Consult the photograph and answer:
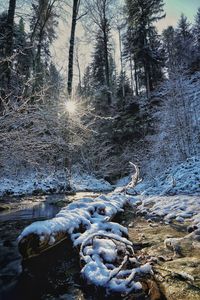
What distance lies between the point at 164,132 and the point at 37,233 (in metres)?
20.5

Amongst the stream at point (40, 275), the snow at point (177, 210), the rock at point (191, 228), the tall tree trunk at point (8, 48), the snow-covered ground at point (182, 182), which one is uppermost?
the tall tree trunk at point (8, 48)

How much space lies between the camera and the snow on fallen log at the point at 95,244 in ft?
12.7

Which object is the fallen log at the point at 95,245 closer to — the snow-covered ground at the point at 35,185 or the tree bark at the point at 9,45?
the tree bark at the point at 9,45

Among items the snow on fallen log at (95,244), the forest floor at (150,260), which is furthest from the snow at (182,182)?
the snow on fallen log at (95,244)

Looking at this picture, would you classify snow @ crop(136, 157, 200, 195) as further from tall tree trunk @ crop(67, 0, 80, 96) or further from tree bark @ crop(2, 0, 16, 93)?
tree bark @ crop(2, 0, 16, 93)

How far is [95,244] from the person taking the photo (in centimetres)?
496

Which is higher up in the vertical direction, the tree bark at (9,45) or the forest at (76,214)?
the tree bark at (9,45)

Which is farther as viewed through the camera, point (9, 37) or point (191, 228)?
point (9, 37)

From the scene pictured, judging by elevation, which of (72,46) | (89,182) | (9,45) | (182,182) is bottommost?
(182,182)

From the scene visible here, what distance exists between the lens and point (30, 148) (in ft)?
21.5

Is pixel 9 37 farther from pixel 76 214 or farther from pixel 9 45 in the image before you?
pixel 76 214

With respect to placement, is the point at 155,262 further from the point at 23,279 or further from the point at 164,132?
the point at 164,132

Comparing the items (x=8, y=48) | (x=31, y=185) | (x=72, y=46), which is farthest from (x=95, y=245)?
(x=72, y=46)

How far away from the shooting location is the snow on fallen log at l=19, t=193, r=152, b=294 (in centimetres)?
387
